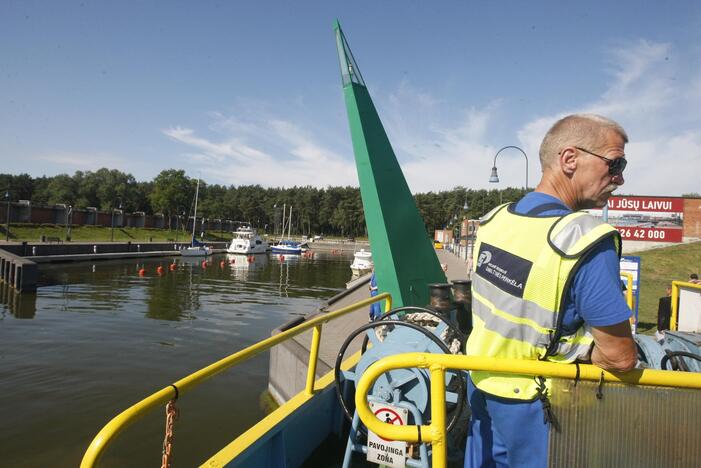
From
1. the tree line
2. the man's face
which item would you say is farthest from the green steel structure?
the tree line

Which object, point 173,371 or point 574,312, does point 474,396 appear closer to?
point 574,312

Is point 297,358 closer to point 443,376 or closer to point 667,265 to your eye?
point 443,376

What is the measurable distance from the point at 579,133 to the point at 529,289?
0.71 metres

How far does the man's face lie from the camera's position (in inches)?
69.5

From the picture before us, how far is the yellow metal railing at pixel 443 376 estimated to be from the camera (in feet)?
5.22

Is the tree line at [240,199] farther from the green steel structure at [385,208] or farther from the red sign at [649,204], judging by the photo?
the green steel structure at [385,208]

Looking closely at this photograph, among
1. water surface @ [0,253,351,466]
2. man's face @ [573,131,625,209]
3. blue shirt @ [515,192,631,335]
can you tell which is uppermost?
man's face @ [573,131,625,209]

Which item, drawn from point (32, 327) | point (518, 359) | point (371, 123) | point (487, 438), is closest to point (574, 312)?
Answer: point (518, 359)

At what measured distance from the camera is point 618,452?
1622 mm

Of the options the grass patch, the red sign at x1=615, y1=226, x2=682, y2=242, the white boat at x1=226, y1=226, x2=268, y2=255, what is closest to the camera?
the grass patch

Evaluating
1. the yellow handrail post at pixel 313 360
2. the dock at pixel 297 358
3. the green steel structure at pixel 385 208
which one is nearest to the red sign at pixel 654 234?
the dock at pixel 297 358

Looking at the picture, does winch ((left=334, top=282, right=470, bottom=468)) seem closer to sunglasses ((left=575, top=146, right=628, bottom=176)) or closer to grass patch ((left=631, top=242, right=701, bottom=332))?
sunglasses ((left=575, top=146, right=628, bottom=176))

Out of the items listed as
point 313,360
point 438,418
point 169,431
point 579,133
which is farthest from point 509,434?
point 313,360

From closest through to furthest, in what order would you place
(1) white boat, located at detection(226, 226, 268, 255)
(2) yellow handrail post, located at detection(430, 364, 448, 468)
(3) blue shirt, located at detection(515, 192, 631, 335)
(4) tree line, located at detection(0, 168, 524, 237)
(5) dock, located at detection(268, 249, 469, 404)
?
(3) blue shirt, located at detection(515, 192, 631, 335) < (2) yellow handrail post, located at detection(430, 364, 448, 468) < (5) dock, located at detection(268, 249, 469, 404) < (1) white boat, located at detection(226, 226, 268, 255) < (4) tree line, located at detection(0, 168, 524, 237)
